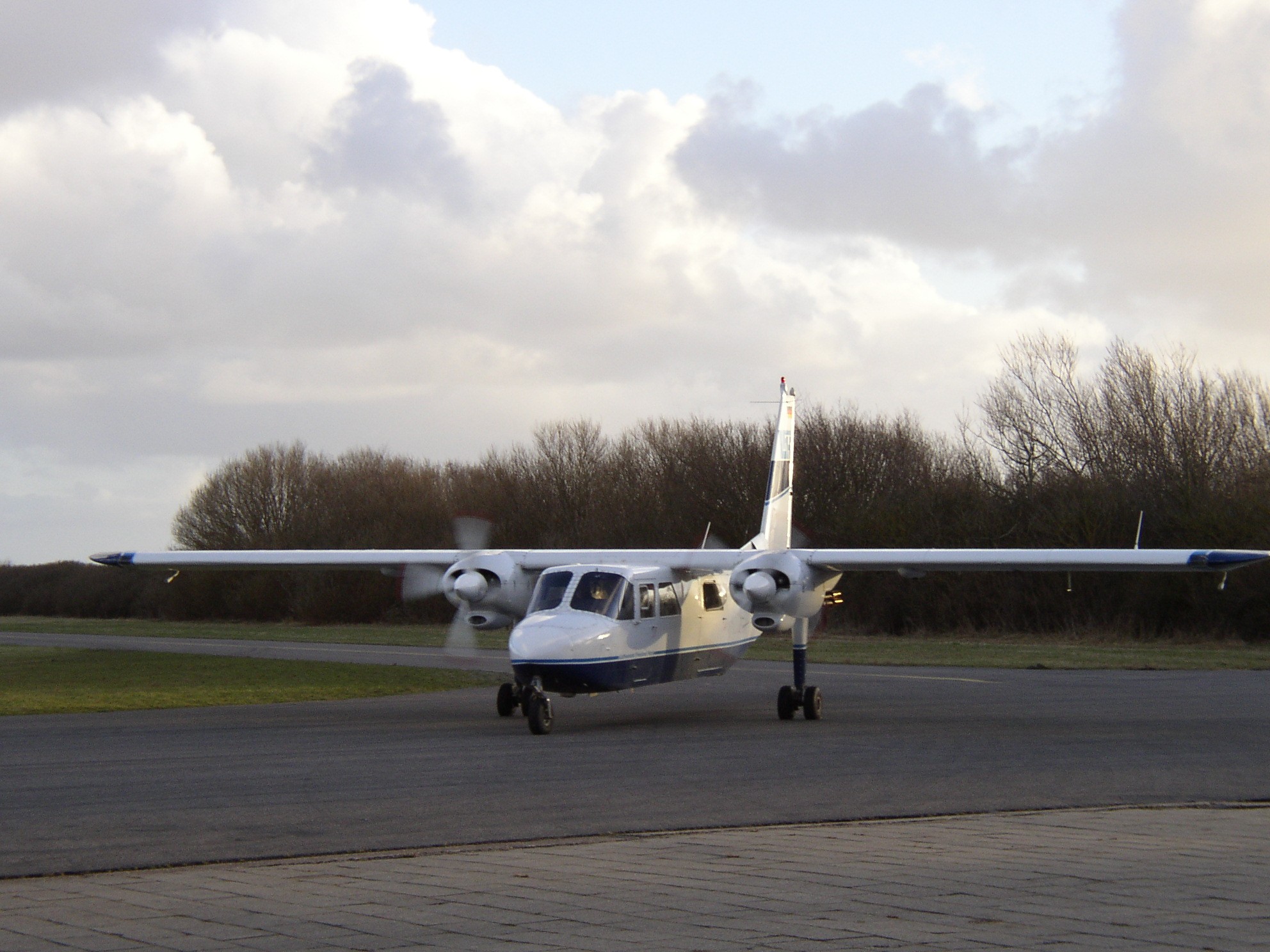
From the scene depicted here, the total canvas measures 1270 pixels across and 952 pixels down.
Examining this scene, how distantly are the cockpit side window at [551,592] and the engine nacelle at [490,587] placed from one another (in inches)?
74.5

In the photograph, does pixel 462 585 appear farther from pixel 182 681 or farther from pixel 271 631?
pixel 271 631

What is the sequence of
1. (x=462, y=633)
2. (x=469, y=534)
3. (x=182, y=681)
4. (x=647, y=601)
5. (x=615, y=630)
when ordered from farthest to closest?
(x=182, y=681) → (x=469, y=534) → (x=462, y=633) → (x=647, y=601) → (x=615, y=630)

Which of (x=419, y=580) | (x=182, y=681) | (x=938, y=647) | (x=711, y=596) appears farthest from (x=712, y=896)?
(x=938, y=647)

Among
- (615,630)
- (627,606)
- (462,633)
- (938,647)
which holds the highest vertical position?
(627,606)

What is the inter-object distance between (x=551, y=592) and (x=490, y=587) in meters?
2.32

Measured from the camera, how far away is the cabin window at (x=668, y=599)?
19.7 meters

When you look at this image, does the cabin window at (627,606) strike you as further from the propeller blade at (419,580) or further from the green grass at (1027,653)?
the green grass at (1027,653)

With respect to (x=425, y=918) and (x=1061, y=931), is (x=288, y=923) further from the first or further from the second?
(x=1061, y=931)

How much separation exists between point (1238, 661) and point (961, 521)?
53.2 feet

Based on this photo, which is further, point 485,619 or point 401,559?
point 401,559

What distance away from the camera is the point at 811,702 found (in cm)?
1966

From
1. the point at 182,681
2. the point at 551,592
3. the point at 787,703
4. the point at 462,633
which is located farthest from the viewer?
the point at 182,681

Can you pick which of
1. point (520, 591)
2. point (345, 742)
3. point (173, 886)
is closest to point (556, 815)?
point (173, 886)

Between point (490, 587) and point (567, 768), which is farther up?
point (490, 587)
